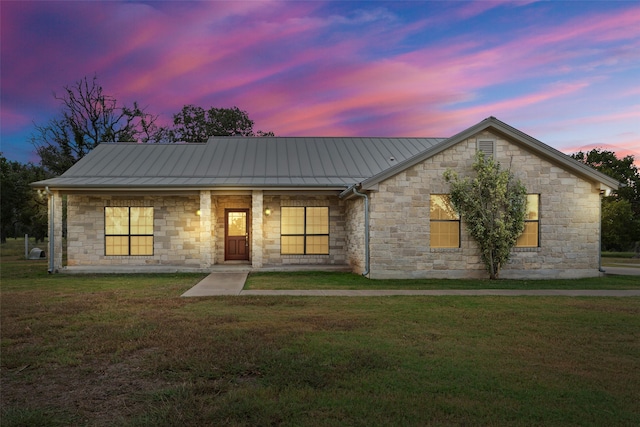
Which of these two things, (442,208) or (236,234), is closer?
(442,208)

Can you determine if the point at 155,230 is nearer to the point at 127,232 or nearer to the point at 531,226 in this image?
the point at 127,232

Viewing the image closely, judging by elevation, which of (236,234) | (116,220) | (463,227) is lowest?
(236,234)

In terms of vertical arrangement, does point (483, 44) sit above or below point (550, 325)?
above

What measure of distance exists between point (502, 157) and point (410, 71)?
5.16 meters

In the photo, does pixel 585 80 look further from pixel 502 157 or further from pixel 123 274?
pixel 123 274

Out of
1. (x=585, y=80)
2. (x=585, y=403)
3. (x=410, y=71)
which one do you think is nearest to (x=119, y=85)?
(x=410, y=71)

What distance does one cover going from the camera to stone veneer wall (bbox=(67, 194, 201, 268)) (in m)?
17.6

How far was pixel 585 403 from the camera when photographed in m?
4.29

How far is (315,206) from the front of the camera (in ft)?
59.7

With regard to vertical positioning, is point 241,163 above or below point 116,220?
above

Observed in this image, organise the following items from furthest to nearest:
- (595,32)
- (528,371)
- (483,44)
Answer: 1. (483,44)
2. (595,32)
3. (528,371)

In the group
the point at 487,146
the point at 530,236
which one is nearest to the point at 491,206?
the point at 530,236

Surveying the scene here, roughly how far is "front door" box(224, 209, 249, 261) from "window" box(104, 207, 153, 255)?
296 cm

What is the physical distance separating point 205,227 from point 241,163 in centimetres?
400
